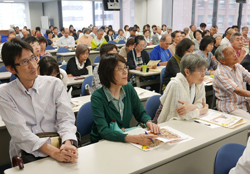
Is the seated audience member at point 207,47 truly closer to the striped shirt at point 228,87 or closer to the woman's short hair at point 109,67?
the striped shirt at point 228,87

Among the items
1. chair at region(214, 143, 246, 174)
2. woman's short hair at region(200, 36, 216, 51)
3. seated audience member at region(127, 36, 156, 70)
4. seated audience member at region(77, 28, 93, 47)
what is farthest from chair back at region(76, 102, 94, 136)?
seated audience member at region(77, 28, 93, 47)

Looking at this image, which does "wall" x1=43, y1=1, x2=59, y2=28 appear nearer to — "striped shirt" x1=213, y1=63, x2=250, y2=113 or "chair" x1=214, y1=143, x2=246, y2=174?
"striped shirt" x1=213, y1=63, x2=250, y2=113

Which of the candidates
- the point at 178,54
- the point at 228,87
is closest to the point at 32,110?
the point at 228,87

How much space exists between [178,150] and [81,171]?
0.65m

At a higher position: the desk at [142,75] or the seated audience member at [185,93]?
the seated audience member at [185,93]

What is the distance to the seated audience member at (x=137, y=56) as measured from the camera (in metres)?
4.71

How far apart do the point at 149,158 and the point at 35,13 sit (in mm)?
19776

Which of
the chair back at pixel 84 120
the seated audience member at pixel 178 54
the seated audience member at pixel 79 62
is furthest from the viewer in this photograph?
the seated audience member at pixel 79 62

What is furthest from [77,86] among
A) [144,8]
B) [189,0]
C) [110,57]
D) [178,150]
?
[144,8]

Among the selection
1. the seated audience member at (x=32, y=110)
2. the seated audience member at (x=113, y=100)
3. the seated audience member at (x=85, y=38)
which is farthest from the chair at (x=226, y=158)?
the seated audience member at (x=85, y=38)

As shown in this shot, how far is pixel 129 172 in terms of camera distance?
4.42 feet

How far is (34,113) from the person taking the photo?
1.68 metres

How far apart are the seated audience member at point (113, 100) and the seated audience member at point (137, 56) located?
8.73 ft

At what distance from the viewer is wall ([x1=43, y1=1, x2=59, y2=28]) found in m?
17.6
